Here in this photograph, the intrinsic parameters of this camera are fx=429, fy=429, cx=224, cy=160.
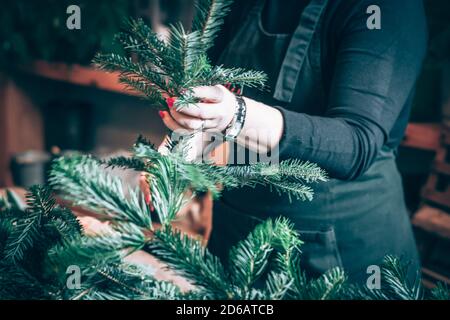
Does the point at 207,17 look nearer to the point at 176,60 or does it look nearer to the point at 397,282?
the point at 176,60

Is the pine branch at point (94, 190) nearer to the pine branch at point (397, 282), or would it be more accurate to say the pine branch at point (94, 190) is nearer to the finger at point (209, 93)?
the finger at point (209, 93)

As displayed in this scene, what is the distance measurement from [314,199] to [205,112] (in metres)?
0.54

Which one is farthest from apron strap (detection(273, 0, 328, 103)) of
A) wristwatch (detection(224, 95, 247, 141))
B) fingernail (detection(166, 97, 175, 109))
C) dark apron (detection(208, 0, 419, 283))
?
fingernail (detection(166, 97, 175, 109))

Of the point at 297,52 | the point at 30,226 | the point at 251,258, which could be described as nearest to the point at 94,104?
the point at 297,52

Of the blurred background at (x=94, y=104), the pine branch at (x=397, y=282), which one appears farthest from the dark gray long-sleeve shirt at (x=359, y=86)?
the blurred background at (x=94, y=104)

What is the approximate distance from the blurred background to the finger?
1465 mm

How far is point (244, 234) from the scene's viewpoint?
1.07m

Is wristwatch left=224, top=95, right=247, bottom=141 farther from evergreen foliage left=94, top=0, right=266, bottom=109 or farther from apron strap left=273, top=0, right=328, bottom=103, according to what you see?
apron strap left=273, top=0, right=328, bottom=103

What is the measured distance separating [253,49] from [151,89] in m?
0.62

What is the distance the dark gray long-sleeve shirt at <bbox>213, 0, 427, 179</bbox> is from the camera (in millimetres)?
715

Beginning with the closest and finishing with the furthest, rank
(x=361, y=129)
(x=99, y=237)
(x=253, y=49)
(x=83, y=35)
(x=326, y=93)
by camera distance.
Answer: (x=99, y=237) → (x=361, y=129) → (x=326, y=93) → (x=253, y=49) → (x=83, y=35)

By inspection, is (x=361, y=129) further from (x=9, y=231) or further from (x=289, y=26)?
(x=9, y=231)

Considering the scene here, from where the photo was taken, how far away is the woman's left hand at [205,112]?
524 millimetres
